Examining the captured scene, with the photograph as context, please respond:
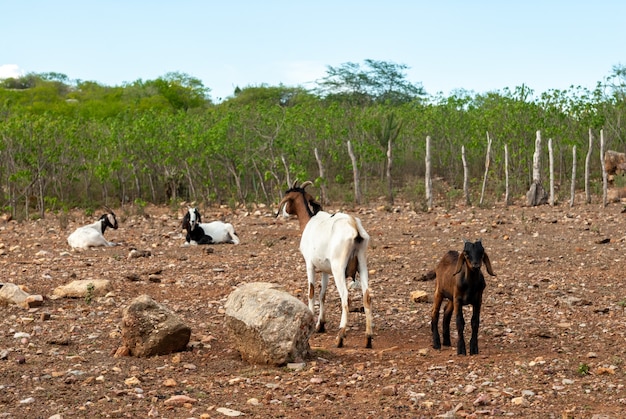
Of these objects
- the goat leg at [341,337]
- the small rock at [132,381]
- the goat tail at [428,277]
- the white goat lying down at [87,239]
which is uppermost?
the white goat lying down at [87,239]

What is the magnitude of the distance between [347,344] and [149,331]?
2.01 m

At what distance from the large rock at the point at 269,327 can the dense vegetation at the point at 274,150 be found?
16.4 metres

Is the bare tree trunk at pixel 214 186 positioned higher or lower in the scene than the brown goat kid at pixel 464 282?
higher

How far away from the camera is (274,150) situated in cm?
2825

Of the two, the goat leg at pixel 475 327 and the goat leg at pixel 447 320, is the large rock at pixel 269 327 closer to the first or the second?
the goat leg at pixel 447 320

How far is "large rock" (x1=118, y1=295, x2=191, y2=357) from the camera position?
7.86 metres

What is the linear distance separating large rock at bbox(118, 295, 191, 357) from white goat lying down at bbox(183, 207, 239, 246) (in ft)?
30.4

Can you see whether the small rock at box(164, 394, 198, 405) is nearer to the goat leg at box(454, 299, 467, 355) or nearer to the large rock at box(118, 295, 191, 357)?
the large rock at box(118, 295, 191, 357)

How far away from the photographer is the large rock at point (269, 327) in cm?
745

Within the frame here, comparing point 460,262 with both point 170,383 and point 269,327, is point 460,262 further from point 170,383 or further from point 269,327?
point 170,383

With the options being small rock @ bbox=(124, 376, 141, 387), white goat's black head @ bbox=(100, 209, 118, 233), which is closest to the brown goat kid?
small rock @ bbox=(124, 376, 141, 387)

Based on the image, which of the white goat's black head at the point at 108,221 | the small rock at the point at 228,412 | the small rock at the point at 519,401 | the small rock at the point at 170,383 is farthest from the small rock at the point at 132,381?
the white goat's black head at the point at 108,221

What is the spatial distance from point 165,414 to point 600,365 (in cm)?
376

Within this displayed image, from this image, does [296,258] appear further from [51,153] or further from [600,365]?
[51,153]
